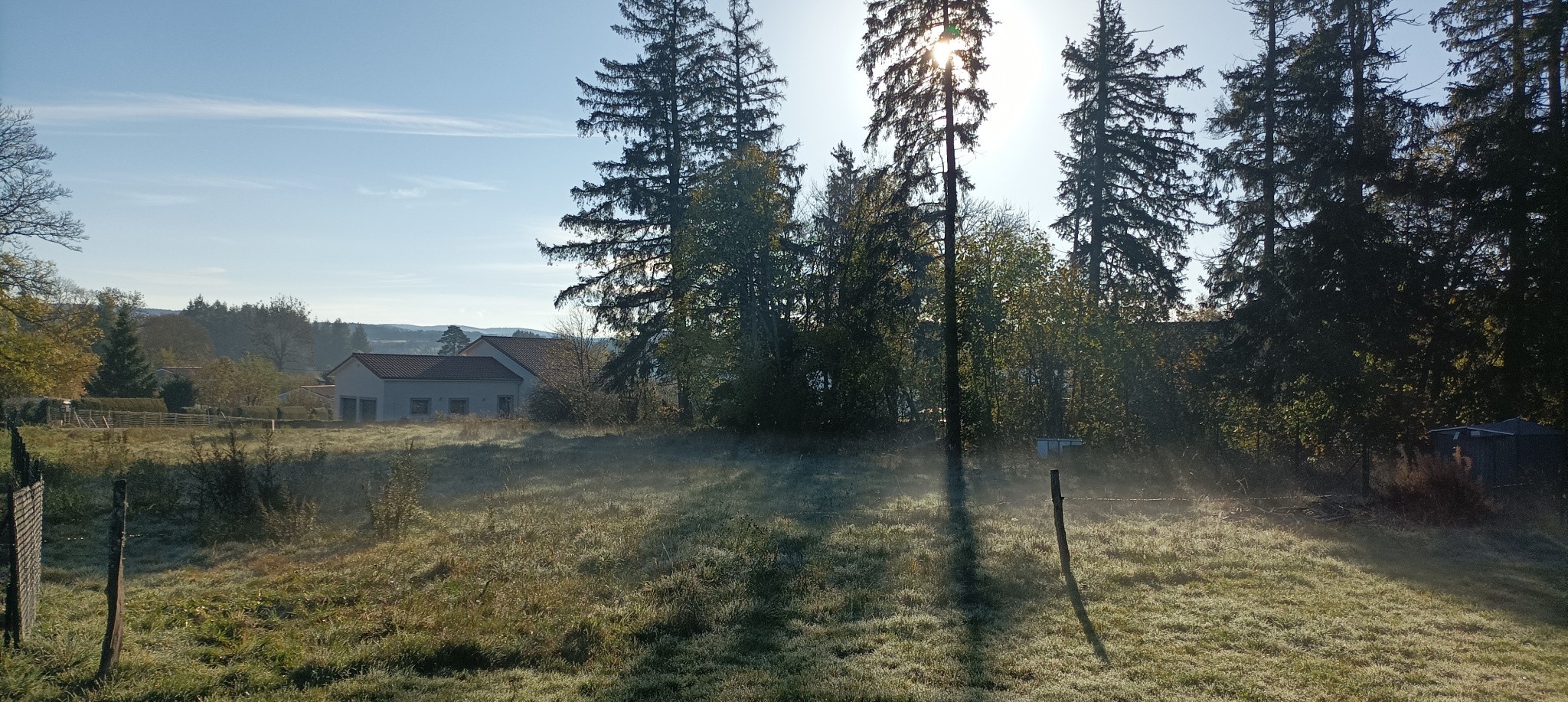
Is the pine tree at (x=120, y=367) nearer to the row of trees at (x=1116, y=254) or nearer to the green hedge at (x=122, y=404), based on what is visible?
the green hedge at (x=122, y=404)

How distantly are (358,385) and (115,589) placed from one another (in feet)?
175

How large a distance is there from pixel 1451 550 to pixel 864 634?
9.14 m

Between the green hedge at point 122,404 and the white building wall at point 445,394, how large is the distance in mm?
11075

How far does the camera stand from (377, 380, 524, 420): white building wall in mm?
52219

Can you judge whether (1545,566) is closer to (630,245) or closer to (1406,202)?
(1406,202)

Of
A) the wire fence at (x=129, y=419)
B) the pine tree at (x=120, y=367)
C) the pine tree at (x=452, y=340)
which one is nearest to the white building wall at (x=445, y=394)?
the pine tree at (x=120, y=367)

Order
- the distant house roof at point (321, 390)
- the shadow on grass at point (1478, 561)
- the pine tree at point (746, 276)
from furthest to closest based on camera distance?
the distant house roof at point (321, 390) → the pine tree at point (746, 276) → the shadow on grass at point (1478, 561)

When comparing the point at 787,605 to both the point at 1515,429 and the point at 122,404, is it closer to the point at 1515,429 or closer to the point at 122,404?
the point at 1515,429

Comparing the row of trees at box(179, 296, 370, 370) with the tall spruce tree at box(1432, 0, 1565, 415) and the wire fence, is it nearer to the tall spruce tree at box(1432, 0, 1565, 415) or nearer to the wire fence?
the wire fence

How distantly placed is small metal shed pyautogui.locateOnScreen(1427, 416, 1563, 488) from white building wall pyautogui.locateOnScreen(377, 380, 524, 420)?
147 ft

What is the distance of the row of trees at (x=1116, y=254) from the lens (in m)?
17.3

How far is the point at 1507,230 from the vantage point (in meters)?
16.6

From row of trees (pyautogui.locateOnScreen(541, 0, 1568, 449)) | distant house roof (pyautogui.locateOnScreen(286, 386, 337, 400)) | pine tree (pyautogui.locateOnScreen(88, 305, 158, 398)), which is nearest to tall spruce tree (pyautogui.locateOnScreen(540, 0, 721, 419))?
row of trees (pyautogui.locateOnScreen(541, 0, 1568, 449))

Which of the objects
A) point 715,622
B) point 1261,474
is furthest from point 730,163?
point 715,622
